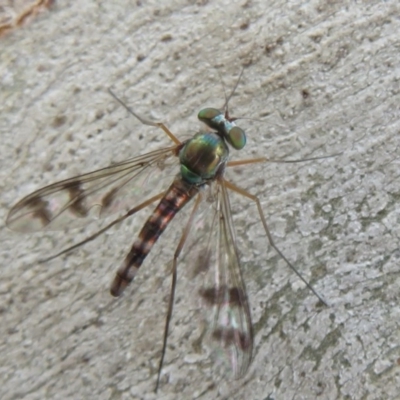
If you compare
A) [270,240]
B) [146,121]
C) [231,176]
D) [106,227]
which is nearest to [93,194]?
[106,227]

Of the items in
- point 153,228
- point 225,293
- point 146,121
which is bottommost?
point 225,293

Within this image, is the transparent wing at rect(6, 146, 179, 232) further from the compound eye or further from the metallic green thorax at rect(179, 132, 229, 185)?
the compound eye

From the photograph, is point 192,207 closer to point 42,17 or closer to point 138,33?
point 138,33

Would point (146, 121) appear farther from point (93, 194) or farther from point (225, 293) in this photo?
point (225, 293)

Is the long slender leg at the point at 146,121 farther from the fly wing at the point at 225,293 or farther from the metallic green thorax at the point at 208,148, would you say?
the fly wing at the point at 225,293

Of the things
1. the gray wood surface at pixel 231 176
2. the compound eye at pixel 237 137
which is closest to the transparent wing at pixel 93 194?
the gray wood surface at pixel 231 176

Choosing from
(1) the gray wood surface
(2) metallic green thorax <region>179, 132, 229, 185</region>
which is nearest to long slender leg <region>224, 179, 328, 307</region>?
(1) the gray wood surface
